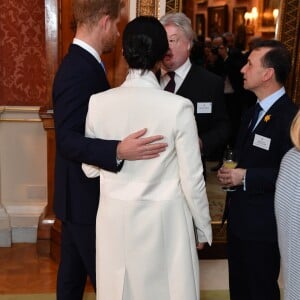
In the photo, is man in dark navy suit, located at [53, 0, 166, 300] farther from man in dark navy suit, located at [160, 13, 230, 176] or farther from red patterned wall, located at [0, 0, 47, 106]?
red patterned wall, located at [0, 0, 47, 106]

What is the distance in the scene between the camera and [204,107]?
96.7 inches

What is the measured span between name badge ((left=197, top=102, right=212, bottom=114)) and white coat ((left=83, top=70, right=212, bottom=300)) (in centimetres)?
83

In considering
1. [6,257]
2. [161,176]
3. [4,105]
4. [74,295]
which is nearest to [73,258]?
[74,295]

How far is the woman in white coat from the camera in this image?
5.24 feet

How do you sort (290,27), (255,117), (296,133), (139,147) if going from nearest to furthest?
(296,133)
(139,147)
(255,117)
(290,27)

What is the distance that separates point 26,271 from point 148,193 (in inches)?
82.3

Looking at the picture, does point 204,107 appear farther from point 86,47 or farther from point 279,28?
point 279,28

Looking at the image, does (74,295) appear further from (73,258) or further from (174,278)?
(174,278)

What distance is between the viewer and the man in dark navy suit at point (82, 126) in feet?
5.73

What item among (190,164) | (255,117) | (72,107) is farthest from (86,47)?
(255,117)

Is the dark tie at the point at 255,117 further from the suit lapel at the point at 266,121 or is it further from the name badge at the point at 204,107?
the name badge at the point at 204,107

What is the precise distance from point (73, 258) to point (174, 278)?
0.65 meters

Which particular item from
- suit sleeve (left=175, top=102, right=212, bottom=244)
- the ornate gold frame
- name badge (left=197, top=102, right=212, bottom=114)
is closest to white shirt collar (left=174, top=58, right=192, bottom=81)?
name badge (left=197, top=102, right=212, bottom=114)

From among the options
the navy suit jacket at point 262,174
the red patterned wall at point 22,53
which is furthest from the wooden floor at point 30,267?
the red patterned wall at point 22,53
